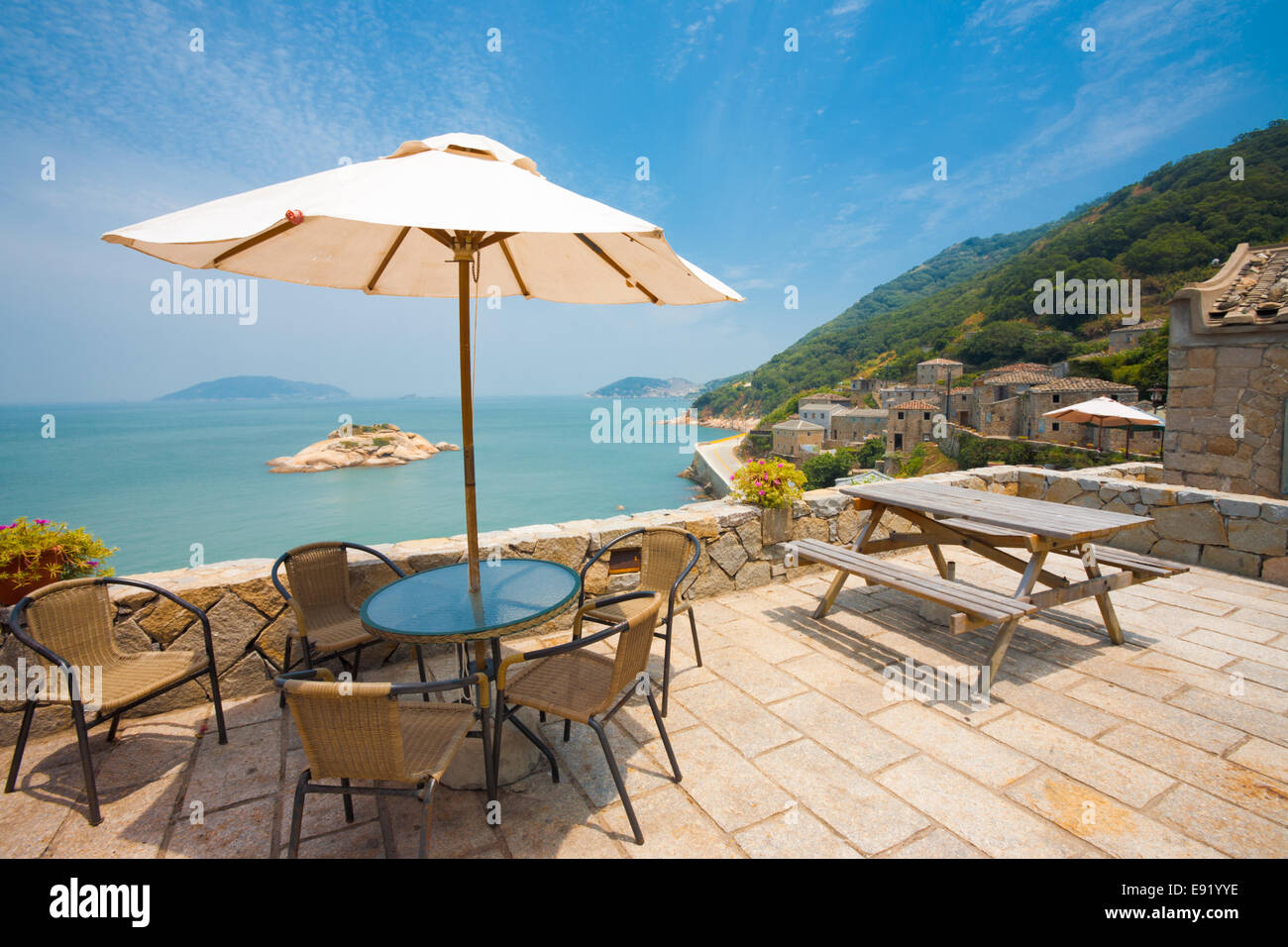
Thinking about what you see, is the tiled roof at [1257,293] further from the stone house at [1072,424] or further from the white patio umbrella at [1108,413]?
the stone house at [1072,424]

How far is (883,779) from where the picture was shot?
221cm

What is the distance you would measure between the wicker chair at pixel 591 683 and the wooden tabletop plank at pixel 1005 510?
87.0 inches

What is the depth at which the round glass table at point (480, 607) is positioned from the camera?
78.9 inches

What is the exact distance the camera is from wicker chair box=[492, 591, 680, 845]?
6.15 feet

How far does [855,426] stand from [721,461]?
13.3m

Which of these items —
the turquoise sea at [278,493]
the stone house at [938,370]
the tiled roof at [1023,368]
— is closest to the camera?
the turquoise sea at [278,493]

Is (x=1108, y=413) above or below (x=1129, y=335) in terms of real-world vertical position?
below

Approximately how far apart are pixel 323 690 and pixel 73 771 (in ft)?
6.42

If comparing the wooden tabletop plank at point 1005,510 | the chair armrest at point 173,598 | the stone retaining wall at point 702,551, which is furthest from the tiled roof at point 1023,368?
the chair armrest at point 173,598

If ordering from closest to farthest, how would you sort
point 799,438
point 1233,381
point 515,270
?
point 515,270 < point 1233,381 < point 799,438

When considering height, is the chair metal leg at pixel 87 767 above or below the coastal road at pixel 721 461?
above

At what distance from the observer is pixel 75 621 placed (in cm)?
242

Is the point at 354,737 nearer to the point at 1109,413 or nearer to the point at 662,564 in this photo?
the point at 662,564

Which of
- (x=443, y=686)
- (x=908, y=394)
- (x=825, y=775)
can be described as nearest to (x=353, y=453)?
(x=908, y=394)
